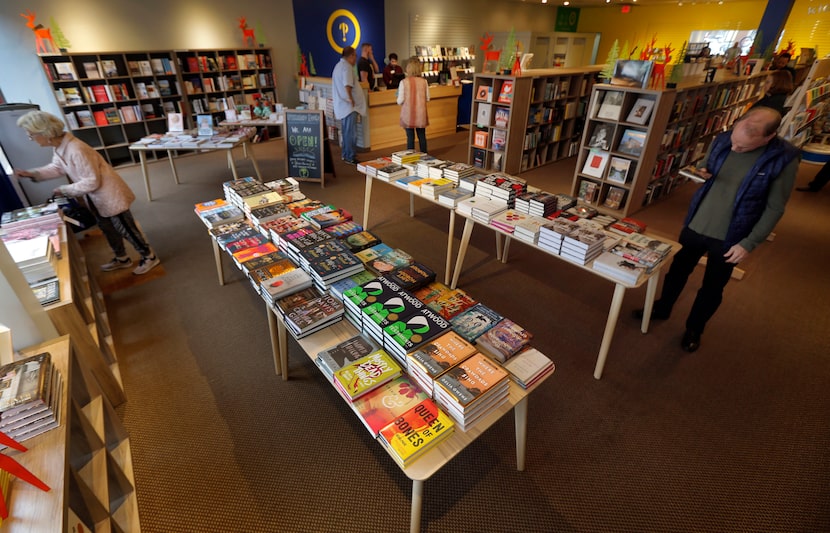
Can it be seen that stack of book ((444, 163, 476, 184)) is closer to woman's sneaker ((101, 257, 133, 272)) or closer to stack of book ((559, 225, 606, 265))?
stack of book ((559, 225, 606, 265))

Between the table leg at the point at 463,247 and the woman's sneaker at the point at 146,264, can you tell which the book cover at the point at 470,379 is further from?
the woman's sneaker at the point at 146,264

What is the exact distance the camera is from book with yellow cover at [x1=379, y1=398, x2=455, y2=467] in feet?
4.46

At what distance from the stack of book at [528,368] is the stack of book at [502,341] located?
3cm

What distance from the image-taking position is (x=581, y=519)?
1821 mm

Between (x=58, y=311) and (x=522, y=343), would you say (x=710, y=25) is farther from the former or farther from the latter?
(x=58, y=311)

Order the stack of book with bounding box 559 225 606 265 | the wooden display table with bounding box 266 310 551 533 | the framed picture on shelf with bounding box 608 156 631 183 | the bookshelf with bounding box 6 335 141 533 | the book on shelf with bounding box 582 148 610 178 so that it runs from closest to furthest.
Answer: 1. the bookshelf with bounding box 6 335 141 533
2. the wooden display table with bounding box 266 310 551 533
3. the stack of book with bounding box 559 225 606 265
4. the framed picture on shelf with bounding box 608 156 631 183
5. the book on shelf with bounding box 582 148 610 178

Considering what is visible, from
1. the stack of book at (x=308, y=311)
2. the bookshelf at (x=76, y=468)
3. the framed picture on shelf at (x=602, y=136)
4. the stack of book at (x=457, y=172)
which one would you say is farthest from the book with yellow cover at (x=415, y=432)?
the framed picture on shelf at (x=602, y=136)

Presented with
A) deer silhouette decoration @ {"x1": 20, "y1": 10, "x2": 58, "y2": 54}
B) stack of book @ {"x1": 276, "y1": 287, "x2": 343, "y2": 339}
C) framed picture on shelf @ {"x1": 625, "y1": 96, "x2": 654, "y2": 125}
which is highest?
deer silhouette decoration @ {"x1": 20, "y1": 10, "x2": 58, "y2": 54}

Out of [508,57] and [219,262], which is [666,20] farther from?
[219,262]

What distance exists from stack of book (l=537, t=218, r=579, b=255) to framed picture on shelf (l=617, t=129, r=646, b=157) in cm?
250

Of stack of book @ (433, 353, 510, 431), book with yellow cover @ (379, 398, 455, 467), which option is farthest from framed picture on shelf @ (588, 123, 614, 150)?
book with yellow cover @ (379, 398, 455, 467)

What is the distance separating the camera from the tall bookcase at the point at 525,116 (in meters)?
5.64

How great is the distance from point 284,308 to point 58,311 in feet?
4.00

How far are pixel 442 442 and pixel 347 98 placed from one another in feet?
20.1
